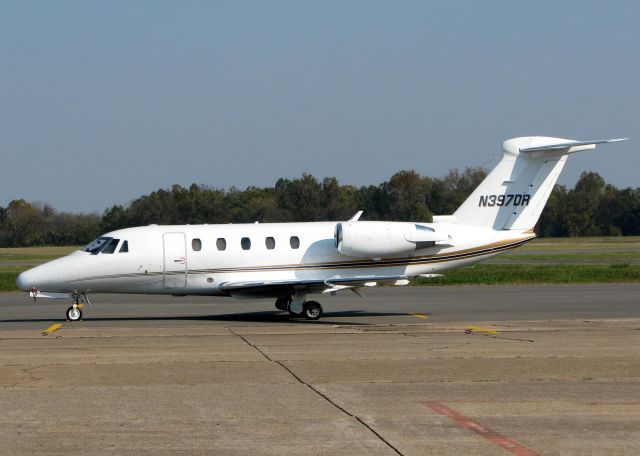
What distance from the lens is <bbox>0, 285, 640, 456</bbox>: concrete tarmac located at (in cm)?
934

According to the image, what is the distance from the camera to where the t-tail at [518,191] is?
2516cm

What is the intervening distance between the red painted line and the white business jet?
1192 centimetres

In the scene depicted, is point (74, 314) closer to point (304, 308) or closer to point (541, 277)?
point (304, 308)

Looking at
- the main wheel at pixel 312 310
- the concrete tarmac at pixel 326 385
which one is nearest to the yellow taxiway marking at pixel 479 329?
the concrete tarmac at pixel 326 385

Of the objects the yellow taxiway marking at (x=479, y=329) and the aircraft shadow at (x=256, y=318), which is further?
the aircraft shadow at (x=256, y=318)

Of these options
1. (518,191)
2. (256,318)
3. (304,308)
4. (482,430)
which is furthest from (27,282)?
(482,430)

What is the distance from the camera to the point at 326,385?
1266 cm

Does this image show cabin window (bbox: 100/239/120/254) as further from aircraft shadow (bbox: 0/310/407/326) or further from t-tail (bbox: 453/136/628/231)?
t-tail (bbox: 453/136/628/231)

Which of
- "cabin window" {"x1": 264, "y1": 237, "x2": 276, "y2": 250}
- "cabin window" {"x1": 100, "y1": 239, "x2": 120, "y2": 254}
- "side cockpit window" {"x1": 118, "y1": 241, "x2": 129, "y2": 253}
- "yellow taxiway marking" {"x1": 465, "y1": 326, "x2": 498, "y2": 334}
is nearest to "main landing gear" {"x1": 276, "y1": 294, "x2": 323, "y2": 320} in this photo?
"cabin window" {"x1": 264, "y1": 237, "x2": 276, "y2": 250}

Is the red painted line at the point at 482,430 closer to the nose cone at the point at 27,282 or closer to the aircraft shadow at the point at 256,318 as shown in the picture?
the aircraft shadow at the point at 256,318

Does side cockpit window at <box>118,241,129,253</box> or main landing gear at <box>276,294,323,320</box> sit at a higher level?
side cockpit window at <box>118,241,129,253</box>

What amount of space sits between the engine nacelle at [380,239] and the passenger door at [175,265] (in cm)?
383

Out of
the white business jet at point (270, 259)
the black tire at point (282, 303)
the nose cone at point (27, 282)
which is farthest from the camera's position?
the black tire at point (282, 303)

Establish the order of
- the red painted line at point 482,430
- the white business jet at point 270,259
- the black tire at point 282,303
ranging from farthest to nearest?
1. the black tire at point 282,303
2. the white business jet at point 270,259
3. the red painted line at point 482,430
